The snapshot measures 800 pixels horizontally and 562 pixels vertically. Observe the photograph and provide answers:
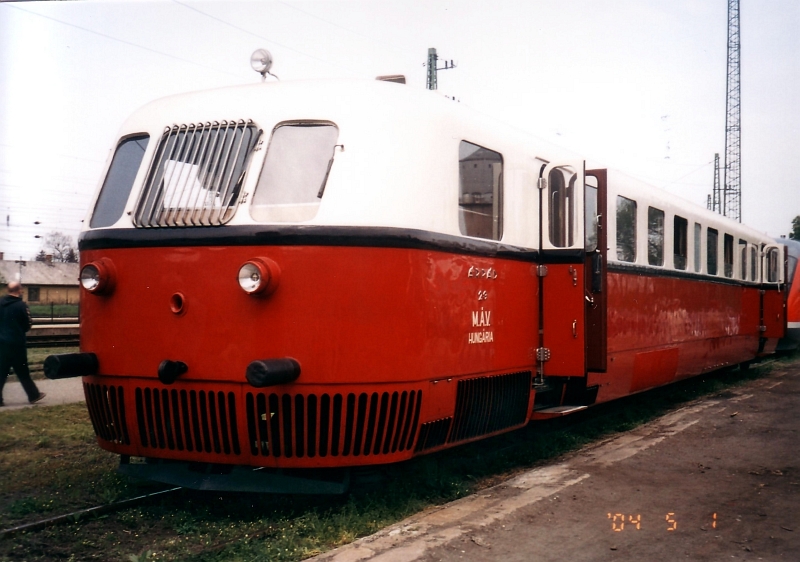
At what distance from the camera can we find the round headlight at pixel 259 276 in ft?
16.6

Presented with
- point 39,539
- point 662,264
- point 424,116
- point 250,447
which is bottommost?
point 39,539

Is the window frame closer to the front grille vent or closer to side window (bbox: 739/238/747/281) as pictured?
the front grille vent

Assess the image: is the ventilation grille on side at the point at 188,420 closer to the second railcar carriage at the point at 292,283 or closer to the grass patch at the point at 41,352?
the second railcar carriage at the point at 292,283

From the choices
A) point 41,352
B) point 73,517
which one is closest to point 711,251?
point 73,517

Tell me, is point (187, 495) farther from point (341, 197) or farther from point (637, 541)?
point (637, 541)

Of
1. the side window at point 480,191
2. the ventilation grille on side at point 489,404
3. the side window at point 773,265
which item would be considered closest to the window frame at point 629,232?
the ventilation grille on side at point 489,404

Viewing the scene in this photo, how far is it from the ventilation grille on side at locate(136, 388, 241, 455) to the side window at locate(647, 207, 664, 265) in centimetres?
587

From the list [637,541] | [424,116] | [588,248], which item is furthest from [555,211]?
[637,541]

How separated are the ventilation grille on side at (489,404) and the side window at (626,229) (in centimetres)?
237

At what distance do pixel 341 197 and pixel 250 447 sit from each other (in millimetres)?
1671

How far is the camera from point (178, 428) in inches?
213

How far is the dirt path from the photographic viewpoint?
472 centimetres

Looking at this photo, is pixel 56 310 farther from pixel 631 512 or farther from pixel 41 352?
pixel 631 512

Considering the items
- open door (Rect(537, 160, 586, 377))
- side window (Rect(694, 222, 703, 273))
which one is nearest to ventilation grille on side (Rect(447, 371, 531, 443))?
open door (Rect(537, 160, 586, 377))
